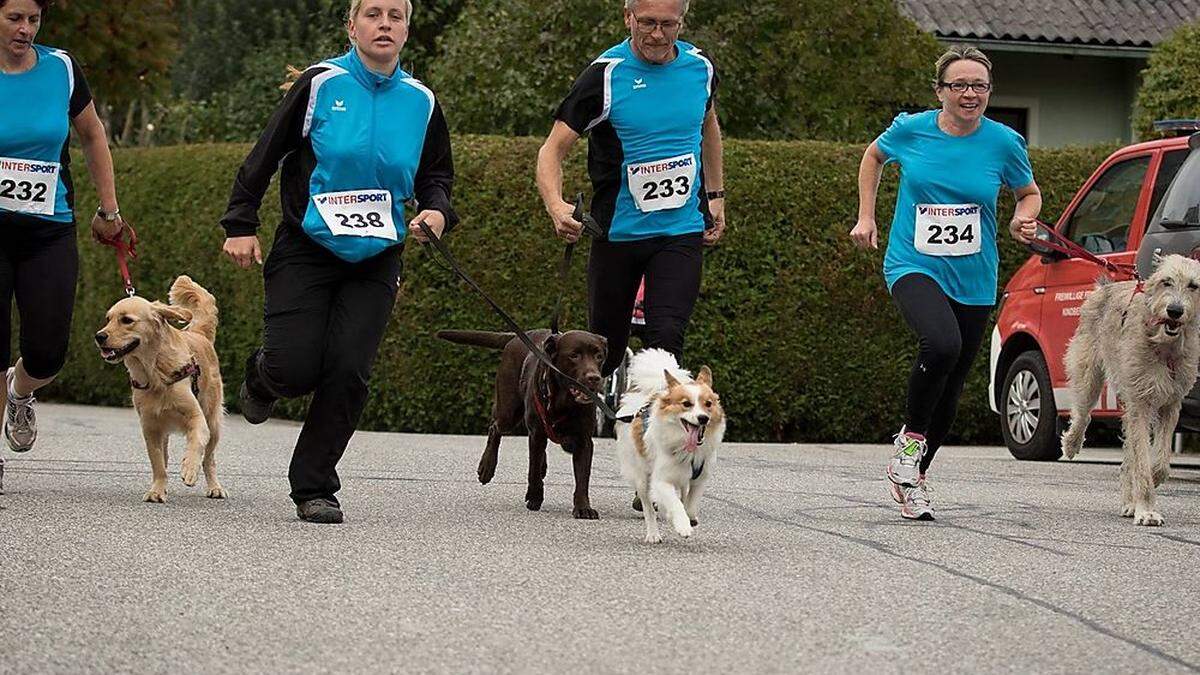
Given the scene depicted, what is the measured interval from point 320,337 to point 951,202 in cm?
281

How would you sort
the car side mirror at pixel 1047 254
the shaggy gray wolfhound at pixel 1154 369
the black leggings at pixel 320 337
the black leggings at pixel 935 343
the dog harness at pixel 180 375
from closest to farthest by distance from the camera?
the black leggings at pixel 320 337, the black leggings at pixel 935 343, the dog harness at pixel 180 375, the shaggy gray wolfhound at pixel 1154 369, the car side mirror at pixel 1047 254

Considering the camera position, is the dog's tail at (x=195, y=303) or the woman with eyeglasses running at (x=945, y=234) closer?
the woman with eyeglasses running at (x=945, y=234)

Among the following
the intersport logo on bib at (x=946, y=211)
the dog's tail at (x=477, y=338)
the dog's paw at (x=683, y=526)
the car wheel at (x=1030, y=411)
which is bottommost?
the car wheel at (x=1030, y=411)

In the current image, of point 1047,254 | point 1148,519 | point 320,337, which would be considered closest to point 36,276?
point 320,337

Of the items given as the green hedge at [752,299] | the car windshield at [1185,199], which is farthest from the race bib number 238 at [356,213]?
the green hedge at [752,299]

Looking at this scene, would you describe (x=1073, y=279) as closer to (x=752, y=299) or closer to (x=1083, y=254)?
(x=1083, y=254)

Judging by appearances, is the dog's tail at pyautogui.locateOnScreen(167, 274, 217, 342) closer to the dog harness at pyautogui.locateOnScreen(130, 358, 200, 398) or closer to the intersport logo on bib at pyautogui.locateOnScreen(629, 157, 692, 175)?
the dog harness at pyautogui.locateOnScreen(130, 358, 200, 398)

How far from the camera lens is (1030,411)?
1401 centimetres

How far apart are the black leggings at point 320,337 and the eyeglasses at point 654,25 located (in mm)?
1371

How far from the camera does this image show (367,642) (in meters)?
5.39

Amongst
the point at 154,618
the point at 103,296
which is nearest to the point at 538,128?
the point at 103,296

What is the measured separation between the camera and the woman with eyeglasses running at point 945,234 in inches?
343

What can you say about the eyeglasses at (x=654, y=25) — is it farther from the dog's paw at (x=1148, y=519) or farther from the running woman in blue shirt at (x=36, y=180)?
the dog's paw at (x=1148, y=519)

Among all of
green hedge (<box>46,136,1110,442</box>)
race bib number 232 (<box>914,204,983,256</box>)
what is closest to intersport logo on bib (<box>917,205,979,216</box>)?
race bib number 232 (<box>914,204,983,256</box>)
